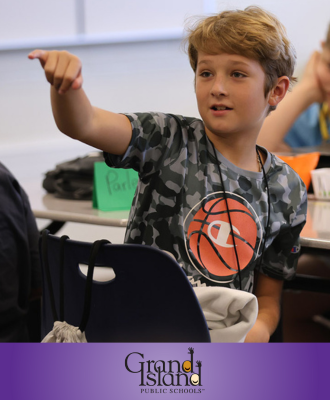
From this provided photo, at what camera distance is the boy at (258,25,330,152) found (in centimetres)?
203

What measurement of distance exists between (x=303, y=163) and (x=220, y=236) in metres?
0.65

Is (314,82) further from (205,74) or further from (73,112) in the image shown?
(73,112)

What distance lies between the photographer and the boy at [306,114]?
203cm

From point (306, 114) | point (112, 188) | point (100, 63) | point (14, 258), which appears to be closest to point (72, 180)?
point (112, 188)

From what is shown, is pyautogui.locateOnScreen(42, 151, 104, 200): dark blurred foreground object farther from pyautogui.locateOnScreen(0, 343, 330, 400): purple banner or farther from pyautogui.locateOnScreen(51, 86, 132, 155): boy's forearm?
pyautogui.locateOnScreen(0, 343, 330, 400): purple banner

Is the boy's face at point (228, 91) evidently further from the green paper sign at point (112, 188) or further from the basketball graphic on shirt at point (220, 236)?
the green paper sign at point (112, 188)

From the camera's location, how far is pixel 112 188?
→ 64.3 inches

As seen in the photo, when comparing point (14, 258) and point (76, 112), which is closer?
point (76, 112)

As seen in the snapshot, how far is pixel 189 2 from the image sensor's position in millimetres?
3912

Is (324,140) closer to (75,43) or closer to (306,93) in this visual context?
(306,93)

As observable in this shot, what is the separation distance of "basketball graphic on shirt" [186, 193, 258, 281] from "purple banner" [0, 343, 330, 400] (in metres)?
0.32

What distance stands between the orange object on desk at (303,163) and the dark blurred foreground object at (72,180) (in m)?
0.63

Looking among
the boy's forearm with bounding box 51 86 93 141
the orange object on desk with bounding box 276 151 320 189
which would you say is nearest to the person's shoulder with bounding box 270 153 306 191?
the orange object on desk with bounding box 276 151 320 189

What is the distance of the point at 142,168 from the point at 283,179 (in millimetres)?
341
